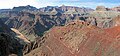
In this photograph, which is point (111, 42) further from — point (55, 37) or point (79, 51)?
point (55, 37)

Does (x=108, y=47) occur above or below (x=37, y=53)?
above

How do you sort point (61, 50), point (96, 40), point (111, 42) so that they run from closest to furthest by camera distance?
point (111, 42) → point (96, 40) → point (61, 50)

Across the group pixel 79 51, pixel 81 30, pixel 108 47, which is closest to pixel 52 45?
pixel 81 30

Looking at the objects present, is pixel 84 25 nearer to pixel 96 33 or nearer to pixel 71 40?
pixel 71 40

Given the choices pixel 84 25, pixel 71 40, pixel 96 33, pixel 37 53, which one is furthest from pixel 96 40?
pixel 37 53

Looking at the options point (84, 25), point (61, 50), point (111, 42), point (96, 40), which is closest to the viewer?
point (111, 42)

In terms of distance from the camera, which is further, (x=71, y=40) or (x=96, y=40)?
(x=71, y=40)
